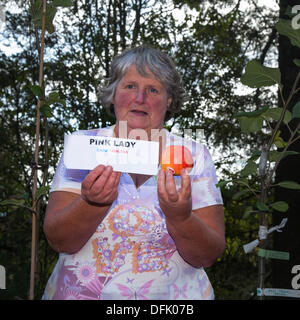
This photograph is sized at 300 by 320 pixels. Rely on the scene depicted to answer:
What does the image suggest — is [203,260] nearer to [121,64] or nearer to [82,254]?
[82,254]

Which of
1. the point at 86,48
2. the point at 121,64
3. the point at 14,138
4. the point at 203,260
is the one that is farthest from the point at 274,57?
the point at 203,260

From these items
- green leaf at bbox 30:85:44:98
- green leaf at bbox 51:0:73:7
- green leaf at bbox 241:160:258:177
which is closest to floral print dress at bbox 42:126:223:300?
green leaf at bbox 241:160:258:177

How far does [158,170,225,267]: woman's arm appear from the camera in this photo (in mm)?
1379

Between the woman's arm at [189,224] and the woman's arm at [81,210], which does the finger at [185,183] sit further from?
the woman's arm at [81,210]

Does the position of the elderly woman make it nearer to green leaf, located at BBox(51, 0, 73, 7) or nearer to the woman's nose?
the woman's nose

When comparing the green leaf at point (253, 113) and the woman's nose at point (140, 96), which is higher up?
the woman's nose at point (140, 96)

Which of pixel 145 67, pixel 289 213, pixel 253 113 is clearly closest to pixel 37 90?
pixel 145 67

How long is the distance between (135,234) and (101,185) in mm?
549

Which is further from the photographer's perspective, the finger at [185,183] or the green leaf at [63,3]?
the green leaf at [63,3]

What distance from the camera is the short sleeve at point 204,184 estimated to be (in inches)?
76.5

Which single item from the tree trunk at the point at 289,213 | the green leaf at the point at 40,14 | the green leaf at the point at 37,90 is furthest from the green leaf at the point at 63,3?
the tree trunk at the point at 289,213

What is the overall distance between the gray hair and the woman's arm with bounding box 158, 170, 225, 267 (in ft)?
2.21

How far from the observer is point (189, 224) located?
1583mm

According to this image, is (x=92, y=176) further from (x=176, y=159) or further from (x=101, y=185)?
(x=176, y=159)
